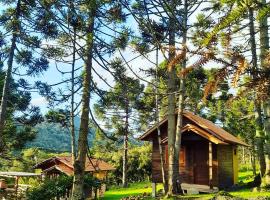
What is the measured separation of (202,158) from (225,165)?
1766 mm

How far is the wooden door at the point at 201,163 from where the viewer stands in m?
21.7

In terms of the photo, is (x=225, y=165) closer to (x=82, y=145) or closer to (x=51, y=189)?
(x=51, y=189)

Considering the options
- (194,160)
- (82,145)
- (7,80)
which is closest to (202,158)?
(194,160)

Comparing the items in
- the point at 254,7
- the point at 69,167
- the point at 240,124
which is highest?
the point at 240,124

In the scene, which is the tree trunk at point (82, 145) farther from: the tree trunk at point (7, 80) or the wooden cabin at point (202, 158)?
the wooden cabin at point (202, 158)

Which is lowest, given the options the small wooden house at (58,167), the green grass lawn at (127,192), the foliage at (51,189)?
the green grass lawn at (127,192)

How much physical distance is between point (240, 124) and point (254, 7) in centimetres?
3477

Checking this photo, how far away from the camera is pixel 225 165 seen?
2262cm

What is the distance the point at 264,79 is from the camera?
1.98 metres

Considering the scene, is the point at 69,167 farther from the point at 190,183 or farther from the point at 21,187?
the point at 190,183

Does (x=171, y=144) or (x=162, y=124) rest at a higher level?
(x=162, y=124)

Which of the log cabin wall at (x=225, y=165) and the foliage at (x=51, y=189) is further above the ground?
the log cabin wall at (x=225, y=165)

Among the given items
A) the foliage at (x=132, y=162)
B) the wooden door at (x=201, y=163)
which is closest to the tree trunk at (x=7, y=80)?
the wooden door at (x=201, y=163)

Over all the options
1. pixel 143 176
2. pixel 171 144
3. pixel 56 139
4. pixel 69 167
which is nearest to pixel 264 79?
pixel 171 144
